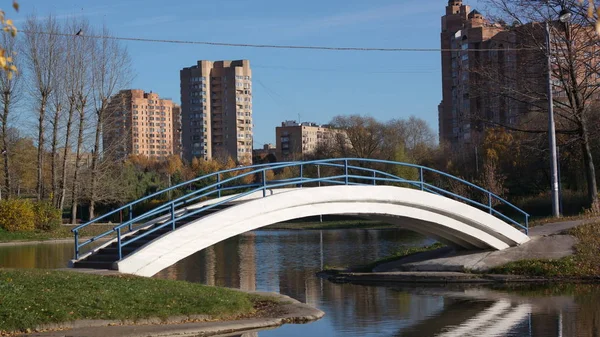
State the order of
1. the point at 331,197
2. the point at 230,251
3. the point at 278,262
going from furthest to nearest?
the point at 230,251 → the point at 278,262 → the point at 331,197

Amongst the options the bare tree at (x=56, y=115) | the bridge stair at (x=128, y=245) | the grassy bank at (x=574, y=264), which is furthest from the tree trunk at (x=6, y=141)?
the grassy bank at (x=574, y=264)

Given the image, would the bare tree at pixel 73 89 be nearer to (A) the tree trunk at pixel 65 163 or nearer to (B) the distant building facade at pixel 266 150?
(A) the tree trunk at pixel 65 163

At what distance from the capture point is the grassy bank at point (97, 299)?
12891 millimetres

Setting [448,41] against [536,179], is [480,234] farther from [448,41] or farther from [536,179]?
[448,41]

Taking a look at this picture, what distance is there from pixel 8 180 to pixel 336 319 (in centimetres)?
4394

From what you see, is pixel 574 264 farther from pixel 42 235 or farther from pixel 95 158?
pixel 95 158

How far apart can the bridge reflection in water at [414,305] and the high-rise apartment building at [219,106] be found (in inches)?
4563

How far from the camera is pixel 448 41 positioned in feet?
342

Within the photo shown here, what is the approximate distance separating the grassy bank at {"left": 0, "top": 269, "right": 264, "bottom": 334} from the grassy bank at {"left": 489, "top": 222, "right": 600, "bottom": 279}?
8891 millimetres

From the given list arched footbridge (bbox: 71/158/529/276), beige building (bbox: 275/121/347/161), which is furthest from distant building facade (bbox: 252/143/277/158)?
arched footbridge (bbox: 71/158/529/276)

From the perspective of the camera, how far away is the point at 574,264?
71.6 ft

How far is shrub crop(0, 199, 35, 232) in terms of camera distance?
50.3 m

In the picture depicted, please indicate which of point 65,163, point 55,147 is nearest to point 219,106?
point 55,147

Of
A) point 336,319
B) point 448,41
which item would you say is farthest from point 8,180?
point 448,41
